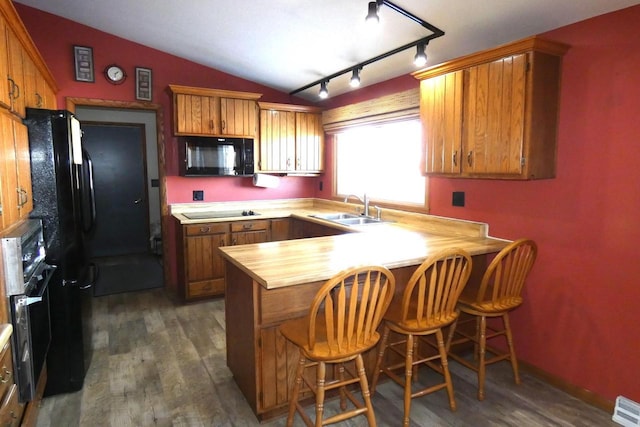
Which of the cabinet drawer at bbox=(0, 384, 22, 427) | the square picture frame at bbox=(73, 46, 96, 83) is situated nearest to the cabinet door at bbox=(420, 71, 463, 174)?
the cabinet drawer at bbox=(0, 384, 22, 427)

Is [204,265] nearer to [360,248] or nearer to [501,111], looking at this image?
[360,248]

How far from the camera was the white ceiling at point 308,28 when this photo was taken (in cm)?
223

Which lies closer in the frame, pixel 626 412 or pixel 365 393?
pixel 365 393

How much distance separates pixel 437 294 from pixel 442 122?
128cm

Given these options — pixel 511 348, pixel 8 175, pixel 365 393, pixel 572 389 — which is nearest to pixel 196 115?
pixel 8 175

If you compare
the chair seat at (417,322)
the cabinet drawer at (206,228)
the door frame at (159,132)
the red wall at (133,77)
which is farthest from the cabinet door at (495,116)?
the door frame at (159,132)

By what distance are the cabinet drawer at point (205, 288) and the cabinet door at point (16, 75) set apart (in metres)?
2.18

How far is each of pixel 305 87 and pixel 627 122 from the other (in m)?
3.03

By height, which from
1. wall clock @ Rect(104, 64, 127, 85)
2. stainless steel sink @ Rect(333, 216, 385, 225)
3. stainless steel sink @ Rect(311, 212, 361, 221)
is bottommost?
stainless steel sink @ Rect(333, 216, 385, 225)

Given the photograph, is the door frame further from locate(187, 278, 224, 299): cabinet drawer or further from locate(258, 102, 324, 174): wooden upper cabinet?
locate(258, 102, 324, 174): wooden upper cabinet

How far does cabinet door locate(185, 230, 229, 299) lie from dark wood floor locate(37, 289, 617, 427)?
0.84 m

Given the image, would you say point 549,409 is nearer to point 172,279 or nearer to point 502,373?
point 502,373

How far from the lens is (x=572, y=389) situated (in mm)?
2342

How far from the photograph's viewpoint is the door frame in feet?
12.5
